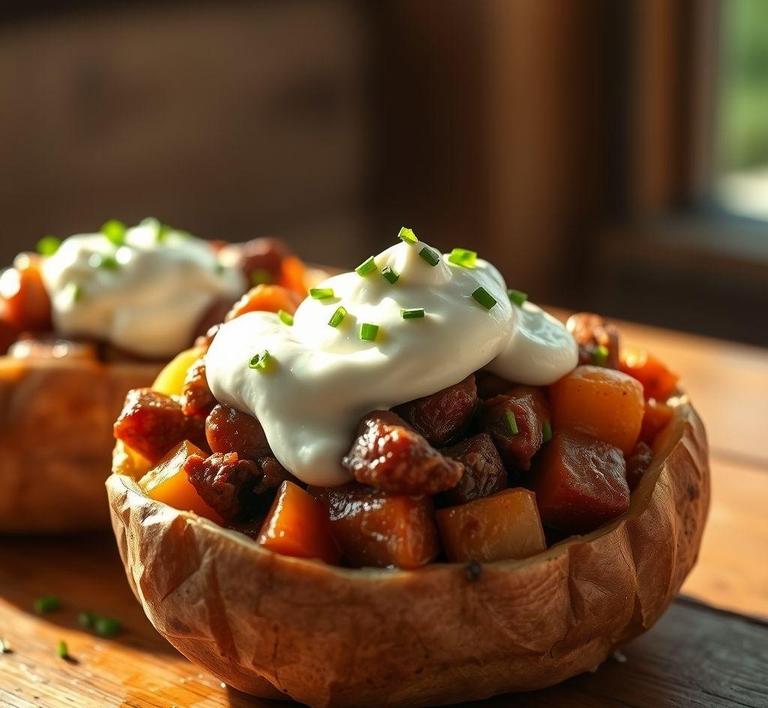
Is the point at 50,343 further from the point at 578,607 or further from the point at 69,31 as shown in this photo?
the point at 69,31

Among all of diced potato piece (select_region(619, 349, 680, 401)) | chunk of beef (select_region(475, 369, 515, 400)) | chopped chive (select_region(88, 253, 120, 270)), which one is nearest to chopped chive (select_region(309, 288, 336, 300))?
chunk of beef (select_region(475, 369, 515, 400))

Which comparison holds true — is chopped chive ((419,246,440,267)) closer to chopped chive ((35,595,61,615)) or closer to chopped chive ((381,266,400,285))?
chopped chive ((381,266,400,285))

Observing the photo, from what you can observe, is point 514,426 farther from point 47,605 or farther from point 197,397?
point 47,605

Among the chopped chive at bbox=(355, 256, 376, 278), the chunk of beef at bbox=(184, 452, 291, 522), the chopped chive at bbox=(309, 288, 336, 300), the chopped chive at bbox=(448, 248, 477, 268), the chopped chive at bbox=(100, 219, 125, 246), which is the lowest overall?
the chunk of beef at bbox=(184, 452, 291, 522)

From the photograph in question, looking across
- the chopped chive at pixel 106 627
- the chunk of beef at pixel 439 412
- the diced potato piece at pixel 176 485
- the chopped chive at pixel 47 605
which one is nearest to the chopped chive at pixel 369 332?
the chunk of beef at pixel 439 412

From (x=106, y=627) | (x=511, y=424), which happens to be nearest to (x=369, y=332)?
(x=511, y=424)

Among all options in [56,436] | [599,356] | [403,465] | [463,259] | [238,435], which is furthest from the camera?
[56,436]

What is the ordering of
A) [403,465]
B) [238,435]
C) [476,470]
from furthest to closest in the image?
[238,435], [476,470], [403,465]
